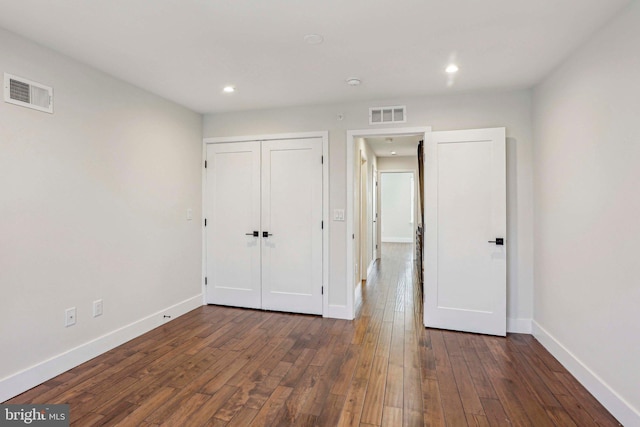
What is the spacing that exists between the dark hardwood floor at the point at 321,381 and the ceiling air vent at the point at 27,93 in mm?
2007

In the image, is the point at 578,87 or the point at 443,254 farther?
the point at 443,254

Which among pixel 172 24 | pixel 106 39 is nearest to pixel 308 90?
pixel 172 24

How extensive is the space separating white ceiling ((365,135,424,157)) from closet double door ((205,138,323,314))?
2.11m

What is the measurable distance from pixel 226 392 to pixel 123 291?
5.20 feet

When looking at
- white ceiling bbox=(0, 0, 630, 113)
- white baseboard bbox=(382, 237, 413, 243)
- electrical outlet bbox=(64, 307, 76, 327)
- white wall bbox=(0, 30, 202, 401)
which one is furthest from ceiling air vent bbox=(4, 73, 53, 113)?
white baseboard bbox=(382, 237, 413, 243)

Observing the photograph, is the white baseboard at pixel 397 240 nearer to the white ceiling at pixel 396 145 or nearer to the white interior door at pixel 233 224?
the white ceiling at pixel 396 145

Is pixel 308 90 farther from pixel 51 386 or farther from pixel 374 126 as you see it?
pixel 51 386

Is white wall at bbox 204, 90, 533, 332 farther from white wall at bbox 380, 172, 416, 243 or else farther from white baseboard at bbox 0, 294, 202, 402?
white wall at bbox 380, 172, 416, 243

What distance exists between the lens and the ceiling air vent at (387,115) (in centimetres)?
369

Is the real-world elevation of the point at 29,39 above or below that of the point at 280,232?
above

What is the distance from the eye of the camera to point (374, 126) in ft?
12.4

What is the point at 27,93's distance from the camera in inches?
94.2

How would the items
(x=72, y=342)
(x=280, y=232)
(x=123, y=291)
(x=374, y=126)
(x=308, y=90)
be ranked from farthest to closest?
(x=280, y=232), (x=374, y=126), (x=308, y=90), (x=123, y=291), (x=72, y=342)

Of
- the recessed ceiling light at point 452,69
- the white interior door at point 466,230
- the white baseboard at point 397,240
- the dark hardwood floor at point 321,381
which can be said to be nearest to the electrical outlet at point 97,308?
the dark hardwood floor at point 321,381
